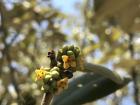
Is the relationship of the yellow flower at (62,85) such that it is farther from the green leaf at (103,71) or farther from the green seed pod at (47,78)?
the green leaf at (103,71)

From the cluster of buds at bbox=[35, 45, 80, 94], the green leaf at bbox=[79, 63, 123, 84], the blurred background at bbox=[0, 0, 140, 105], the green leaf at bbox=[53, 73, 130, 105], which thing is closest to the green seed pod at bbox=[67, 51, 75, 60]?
the cluster of buds at bbox=[35, 45, 80, 94]

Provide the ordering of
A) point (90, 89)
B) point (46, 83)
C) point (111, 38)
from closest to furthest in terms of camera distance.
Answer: point (46, 83) < point (90, 89) < point (111, 38)

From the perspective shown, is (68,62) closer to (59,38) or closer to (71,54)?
(71,54)

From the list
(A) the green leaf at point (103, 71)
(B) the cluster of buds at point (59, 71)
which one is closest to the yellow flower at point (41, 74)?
(B) the cluster of buds at point (59, 71)

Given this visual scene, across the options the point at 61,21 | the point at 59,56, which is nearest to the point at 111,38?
the point at 61,21

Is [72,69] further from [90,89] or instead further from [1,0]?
[1,0]

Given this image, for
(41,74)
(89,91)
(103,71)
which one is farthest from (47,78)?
(89,91)

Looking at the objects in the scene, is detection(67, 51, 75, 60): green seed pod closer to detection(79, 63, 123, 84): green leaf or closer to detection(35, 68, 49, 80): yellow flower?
detection(35, 68, 49, 80): yellow flower
